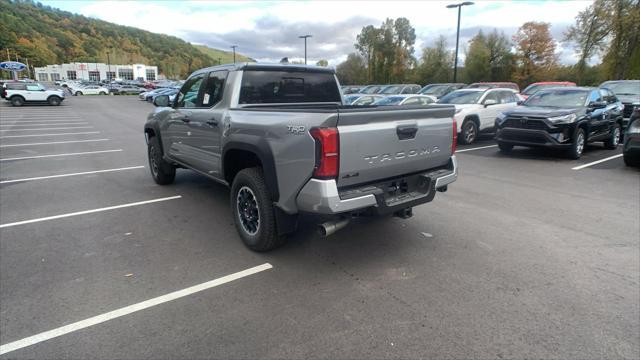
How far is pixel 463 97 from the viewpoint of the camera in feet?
40.9

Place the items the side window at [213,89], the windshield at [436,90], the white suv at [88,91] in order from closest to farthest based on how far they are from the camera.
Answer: the side window at [213,89] → the windshield at [436,90] → the white suv at [88,91]

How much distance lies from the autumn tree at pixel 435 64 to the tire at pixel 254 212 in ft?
207

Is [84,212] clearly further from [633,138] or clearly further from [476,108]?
[476,108]

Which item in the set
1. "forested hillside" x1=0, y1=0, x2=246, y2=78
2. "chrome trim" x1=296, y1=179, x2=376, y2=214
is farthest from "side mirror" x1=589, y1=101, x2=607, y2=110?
"forested hillside" x1=0, y1=0, x2=246, y2=78

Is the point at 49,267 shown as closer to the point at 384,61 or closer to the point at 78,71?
the point at 384,61

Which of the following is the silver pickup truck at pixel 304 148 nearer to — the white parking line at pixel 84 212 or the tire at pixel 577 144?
the white parking line at pixel 84 212

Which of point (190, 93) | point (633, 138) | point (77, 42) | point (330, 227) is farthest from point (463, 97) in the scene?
point (77, 42)

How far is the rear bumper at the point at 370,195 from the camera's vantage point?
3.04 m

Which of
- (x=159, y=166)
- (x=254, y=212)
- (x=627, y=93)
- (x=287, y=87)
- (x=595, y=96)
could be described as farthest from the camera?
(x=627, y=93)

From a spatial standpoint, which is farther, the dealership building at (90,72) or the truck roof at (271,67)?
the dealership building at (90,72)

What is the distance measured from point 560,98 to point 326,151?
31.5 ft

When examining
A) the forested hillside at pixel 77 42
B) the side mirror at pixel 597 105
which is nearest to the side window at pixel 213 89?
the side mirror at pixel 597 105

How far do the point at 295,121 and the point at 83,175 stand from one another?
21.2 feet

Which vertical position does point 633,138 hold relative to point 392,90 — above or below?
below
